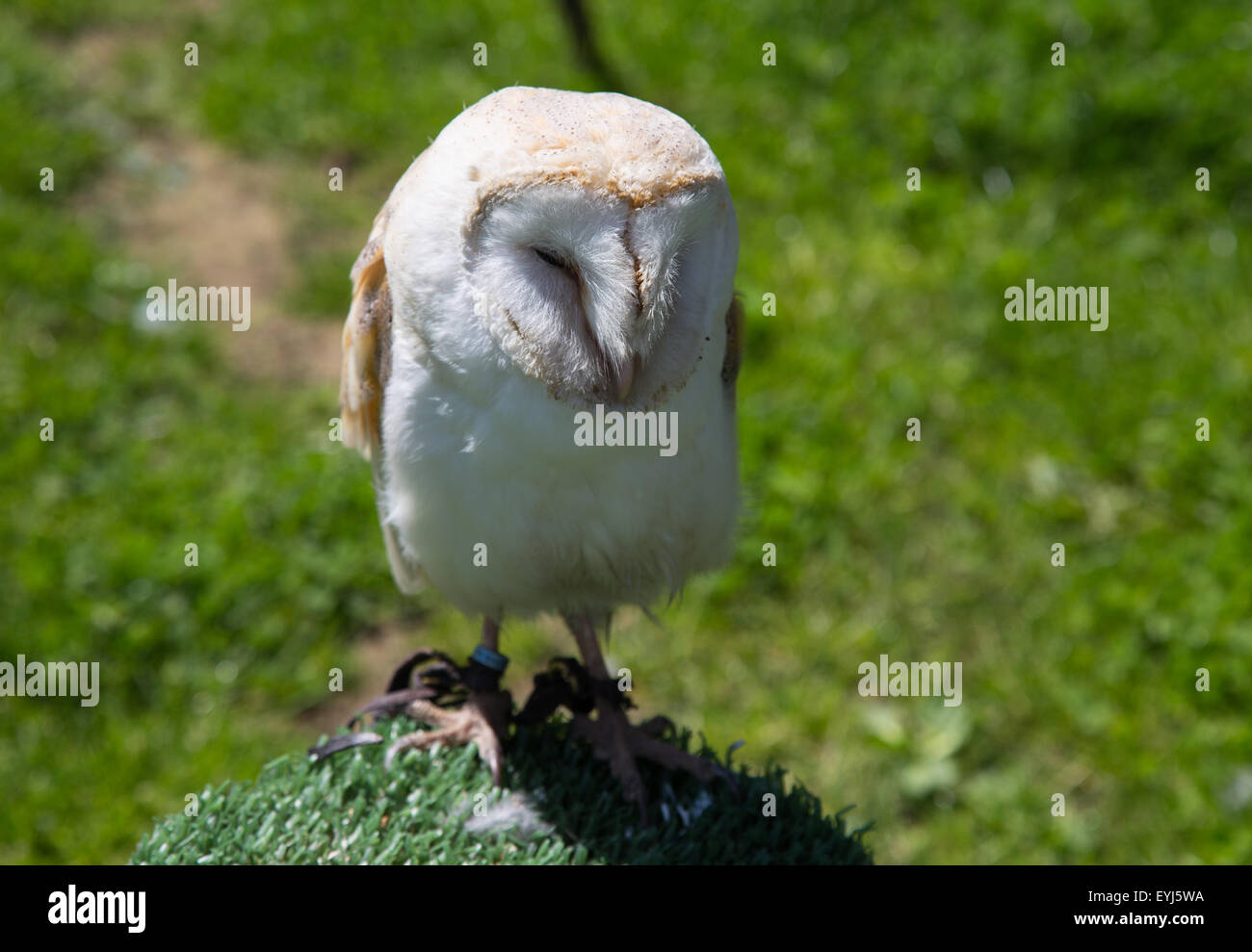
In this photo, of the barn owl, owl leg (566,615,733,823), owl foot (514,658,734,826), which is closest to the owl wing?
the barn owl

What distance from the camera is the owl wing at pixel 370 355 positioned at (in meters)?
2.54

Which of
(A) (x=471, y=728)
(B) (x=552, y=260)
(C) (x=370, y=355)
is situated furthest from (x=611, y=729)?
(B) (x=552, y=260)

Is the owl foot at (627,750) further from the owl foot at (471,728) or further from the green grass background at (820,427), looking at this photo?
the green grass background at (820,427)

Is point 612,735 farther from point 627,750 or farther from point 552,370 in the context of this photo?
point 552,370

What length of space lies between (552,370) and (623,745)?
1161mm

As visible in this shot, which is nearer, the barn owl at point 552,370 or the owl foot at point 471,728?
the barn owl at point 552,370

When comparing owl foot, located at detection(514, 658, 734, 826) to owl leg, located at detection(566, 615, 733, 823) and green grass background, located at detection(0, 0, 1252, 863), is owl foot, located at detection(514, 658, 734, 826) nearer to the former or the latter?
owl leg, located at detection(566, 615, 733, 823)

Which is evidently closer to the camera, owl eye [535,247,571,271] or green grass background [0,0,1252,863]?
owl eye [535,247,571,271]

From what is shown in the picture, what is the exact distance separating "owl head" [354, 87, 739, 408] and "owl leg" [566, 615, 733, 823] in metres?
1.02

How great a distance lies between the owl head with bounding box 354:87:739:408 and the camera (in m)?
1.90

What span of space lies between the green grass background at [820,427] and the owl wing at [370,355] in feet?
5.95

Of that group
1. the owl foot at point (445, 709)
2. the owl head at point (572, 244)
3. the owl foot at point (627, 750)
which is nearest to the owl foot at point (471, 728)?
the owl foot at point (445, 709)

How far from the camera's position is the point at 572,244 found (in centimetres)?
194
